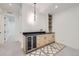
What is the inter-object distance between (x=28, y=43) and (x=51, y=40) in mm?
431

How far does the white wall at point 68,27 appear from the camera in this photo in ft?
4.61

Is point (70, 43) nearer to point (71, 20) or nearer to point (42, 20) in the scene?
point (71, 20)

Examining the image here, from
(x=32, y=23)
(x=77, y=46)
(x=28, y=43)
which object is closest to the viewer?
(x=77, y=46)

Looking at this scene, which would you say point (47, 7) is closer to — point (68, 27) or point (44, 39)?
point (68, 27)

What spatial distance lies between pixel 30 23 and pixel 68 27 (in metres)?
0.67

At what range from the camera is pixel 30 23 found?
148 cm

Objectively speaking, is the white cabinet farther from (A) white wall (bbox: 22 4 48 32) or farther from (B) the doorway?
(B) the doorway

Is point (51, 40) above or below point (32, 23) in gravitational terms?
below

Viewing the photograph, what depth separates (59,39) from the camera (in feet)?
4.98

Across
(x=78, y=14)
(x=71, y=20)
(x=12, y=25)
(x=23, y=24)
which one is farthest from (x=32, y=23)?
(x=78, y=14)

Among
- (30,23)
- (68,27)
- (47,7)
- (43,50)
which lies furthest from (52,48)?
(47,7)

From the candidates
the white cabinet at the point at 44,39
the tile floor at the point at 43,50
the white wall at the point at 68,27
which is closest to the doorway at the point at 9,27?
the tile floor at the point at 43,50

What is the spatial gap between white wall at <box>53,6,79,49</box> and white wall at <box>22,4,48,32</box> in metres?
0.20

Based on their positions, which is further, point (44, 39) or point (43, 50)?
point (44, 39)
